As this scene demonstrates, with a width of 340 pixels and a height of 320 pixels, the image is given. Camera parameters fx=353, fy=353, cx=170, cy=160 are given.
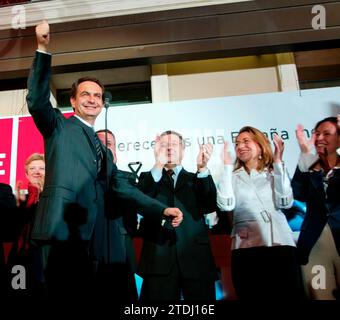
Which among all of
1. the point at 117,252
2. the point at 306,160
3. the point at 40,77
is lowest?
the point at 117,252

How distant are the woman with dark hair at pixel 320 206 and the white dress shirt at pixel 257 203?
68 millimetres

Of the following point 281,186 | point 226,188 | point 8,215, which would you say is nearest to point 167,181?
point 226,188

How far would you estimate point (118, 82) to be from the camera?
1.93 meters

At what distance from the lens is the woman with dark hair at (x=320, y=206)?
4.64ft

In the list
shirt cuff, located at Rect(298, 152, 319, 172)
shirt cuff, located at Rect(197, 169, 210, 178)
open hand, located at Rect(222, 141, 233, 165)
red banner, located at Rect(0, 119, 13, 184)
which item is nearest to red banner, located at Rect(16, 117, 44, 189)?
red banner, located at Rect(0, 119, 13, 184)

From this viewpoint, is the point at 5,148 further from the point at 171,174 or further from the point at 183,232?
the point at 183,232

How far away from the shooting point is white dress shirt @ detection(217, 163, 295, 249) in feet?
4.77

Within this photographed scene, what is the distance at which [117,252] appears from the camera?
1444 mm

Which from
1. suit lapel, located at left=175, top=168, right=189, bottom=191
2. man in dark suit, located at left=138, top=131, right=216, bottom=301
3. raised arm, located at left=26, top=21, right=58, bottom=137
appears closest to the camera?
raised arm, located at left=26, top=21, right=58, bottom=137

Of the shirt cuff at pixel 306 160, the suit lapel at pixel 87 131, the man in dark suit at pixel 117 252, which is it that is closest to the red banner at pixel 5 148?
the suit lapel at pixel 87 131

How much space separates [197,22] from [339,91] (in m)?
0.76

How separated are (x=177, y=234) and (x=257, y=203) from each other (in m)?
0.36

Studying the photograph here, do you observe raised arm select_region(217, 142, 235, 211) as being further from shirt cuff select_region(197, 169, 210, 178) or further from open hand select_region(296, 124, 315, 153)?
open hand select_region(296, 124, 315, 153)

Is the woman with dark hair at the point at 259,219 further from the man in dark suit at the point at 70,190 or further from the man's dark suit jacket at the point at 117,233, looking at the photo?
the man's dark suit jacket at the point at 117,233
